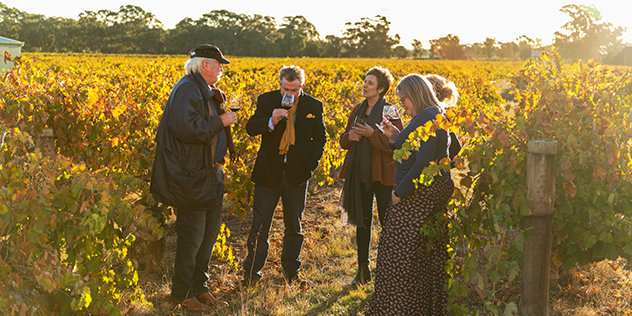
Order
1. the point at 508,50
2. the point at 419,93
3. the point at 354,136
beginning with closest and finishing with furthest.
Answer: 1. the point at 419,93
2. the point at 354,136
3. the point at 508,50

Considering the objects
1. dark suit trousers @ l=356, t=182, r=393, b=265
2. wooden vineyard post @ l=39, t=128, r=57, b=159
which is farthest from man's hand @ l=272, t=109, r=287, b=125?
wooden vineyard post @ l=39, t=128, r=57, b=159

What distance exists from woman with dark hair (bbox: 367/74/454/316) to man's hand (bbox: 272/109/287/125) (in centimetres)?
90

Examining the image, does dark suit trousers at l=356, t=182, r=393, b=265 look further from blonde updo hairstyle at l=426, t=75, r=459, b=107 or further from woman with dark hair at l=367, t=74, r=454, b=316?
blonde updo hairstyle at l=426, t=75, r=459, b=107

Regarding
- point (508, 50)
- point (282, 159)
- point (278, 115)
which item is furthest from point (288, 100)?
point (508, 50)

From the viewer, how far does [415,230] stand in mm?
2867

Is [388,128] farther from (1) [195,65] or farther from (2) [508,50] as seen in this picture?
(2) [508,50]

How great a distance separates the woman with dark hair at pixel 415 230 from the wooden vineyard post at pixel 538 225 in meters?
0.56

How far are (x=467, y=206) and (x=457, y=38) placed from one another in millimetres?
117943

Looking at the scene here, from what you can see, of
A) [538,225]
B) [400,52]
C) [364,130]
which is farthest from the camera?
[400,52]

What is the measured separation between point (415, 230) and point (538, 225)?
0.71m

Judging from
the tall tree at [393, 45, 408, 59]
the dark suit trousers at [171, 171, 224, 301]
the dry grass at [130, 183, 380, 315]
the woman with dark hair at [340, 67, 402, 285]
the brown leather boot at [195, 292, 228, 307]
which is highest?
the tall tree at [393, 45, 408, 59]

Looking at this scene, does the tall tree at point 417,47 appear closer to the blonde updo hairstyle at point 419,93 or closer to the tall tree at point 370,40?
the tall tree at point 370,40

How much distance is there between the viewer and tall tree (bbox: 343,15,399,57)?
96356mm

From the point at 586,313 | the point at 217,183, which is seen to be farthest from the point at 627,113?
the point at 217,183
